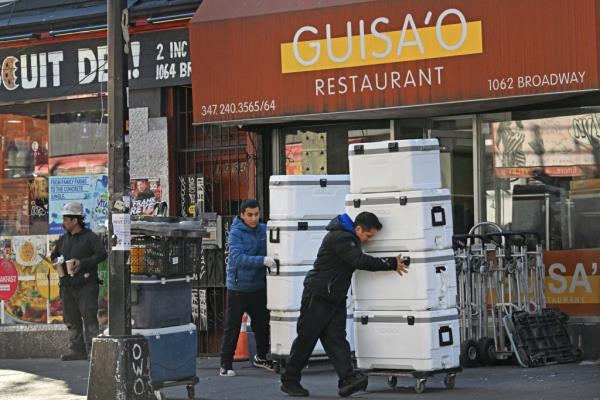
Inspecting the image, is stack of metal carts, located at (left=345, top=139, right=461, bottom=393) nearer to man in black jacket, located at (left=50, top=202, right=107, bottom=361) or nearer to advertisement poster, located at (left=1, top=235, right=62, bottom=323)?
man in black jacket, located at (left=50, top=202, right=107, bottom=361)

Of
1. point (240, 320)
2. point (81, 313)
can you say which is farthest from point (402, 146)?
point (81, 313)

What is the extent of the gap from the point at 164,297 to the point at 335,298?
1.54 meters

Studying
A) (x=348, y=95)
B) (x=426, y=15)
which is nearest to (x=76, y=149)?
(x=348, y=95)

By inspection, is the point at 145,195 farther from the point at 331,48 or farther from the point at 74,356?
the point at 331,48

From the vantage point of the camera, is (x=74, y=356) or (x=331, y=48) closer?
(x=331, y=48)

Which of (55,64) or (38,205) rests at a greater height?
(55,64)

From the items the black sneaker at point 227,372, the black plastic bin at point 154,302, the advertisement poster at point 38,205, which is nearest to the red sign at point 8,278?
the advertisement poster at point 38,205

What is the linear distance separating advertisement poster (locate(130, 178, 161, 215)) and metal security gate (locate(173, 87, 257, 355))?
0.29 metres

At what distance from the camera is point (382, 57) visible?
13.4m

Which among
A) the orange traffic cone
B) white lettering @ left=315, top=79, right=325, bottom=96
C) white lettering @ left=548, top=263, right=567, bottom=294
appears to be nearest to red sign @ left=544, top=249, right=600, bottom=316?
white lettering @ left=548, top=263, right=567, bottom=294

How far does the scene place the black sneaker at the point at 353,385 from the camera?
10703 millimetres

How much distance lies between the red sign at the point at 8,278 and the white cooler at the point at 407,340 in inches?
290

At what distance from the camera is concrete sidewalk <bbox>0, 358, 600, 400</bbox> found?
1073cm

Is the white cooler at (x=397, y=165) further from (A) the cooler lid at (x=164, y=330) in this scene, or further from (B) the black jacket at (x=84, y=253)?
(B) the black jacket at (x=84, y=253)
